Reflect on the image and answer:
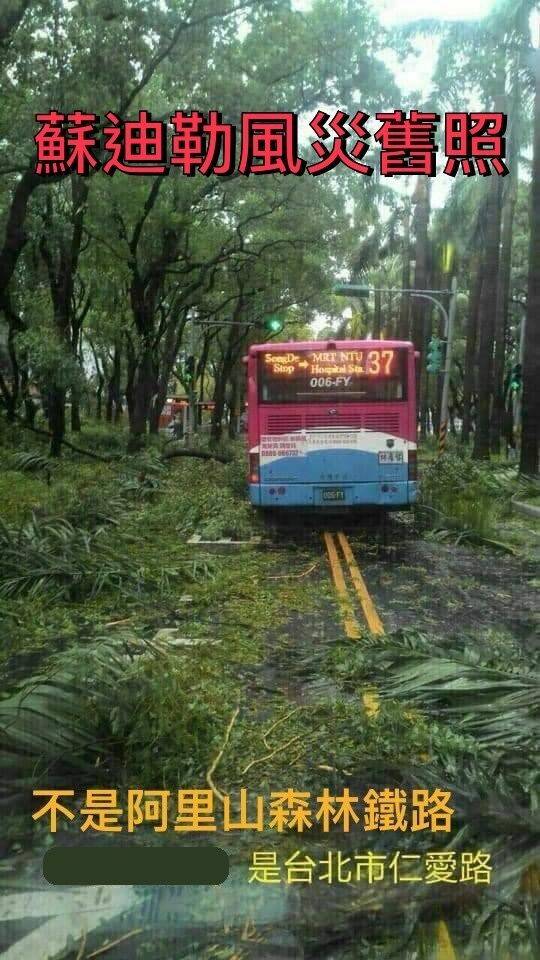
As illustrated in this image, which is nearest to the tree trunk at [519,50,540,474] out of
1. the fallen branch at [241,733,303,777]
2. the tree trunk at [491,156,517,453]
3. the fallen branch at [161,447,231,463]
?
the fallen branch at [161,447,231,463]

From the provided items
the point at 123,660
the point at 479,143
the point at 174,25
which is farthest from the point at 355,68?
the point at 123,660

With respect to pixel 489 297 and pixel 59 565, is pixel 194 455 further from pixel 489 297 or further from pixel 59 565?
pixel 59 565

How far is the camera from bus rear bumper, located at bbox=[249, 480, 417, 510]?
15.0 meters

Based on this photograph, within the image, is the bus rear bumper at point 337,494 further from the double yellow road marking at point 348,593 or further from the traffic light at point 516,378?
the traffic light at point 516,378

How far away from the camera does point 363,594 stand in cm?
1010

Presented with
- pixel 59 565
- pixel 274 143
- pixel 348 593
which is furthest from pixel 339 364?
pixel 274 143

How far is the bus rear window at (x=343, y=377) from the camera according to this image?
49.3 ft

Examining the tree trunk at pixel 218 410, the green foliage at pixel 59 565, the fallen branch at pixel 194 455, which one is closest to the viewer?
the green foliage at pixel 59 565

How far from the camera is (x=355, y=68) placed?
17906 mm

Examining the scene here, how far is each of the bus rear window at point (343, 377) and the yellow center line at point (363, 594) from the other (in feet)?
7.92

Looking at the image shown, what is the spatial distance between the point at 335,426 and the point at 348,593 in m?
5.23

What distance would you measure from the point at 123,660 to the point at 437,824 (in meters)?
2.81

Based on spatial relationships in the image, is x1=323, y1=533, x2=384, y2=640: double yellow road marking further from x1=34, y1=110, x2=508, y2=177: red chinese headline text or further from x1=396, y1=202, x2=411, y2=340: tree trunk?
x1=396, y1=202, x2=411, y2=340: tree trunk

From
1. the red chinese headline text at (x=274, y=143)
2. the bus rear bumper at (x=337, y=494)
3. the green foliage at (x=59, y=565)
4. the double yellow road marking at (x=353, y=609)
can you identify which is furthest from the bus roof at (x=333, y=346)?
the red chinese headline text at (x=274, y=143)
